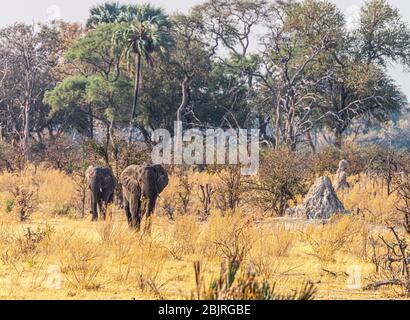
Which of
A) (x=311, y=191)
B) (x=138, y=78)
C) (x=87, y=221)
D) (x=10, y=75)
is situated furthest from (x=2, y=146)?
(x=311, y=191)

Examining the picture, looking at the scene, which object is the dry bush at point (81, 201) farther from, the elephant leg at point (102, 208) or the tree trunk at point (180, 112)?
the tree trunk at point (180, 112)

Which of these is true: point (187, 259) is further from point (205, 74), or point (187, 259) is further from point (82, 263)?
point (205, 74)

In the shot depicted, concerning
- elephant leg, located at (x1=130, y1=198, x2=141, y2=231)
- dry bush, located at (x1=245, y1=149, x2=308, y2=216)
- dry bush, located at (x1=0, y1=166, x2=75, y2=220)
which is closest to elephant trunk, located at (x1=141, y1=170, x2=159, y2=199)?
elephant leg, located at (x1=130, y1=198, x2=141, y2=231)

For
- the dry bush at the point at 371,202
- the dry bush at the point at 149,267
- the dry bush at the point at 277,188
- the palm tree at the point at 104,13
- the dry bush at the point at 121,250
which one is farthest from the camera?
the palm tree at the point at 104,13

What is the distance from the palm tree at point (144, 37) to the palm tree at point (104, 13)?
6.50 meters

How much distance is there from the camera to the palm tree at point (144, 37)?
135 feet

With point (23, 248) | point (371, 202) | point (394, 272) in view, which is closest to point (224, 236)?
point (394, 272)

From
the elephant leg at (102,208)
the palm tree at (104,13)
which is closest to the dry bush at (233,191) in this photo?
the elephant leg at (102,208)

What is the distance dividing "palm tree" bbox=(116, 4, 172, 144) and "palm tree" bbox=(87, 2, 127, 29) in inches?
256

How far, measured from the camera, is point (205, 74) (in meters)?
44.8

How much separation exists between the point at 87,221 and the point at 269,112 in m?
27.1

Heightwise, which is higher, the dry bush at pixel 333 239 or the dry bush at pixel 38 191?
the dry bush at pixel 38 191

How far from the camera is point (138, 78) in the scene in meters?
41.1

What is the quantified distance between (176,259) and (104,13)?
40.0m
